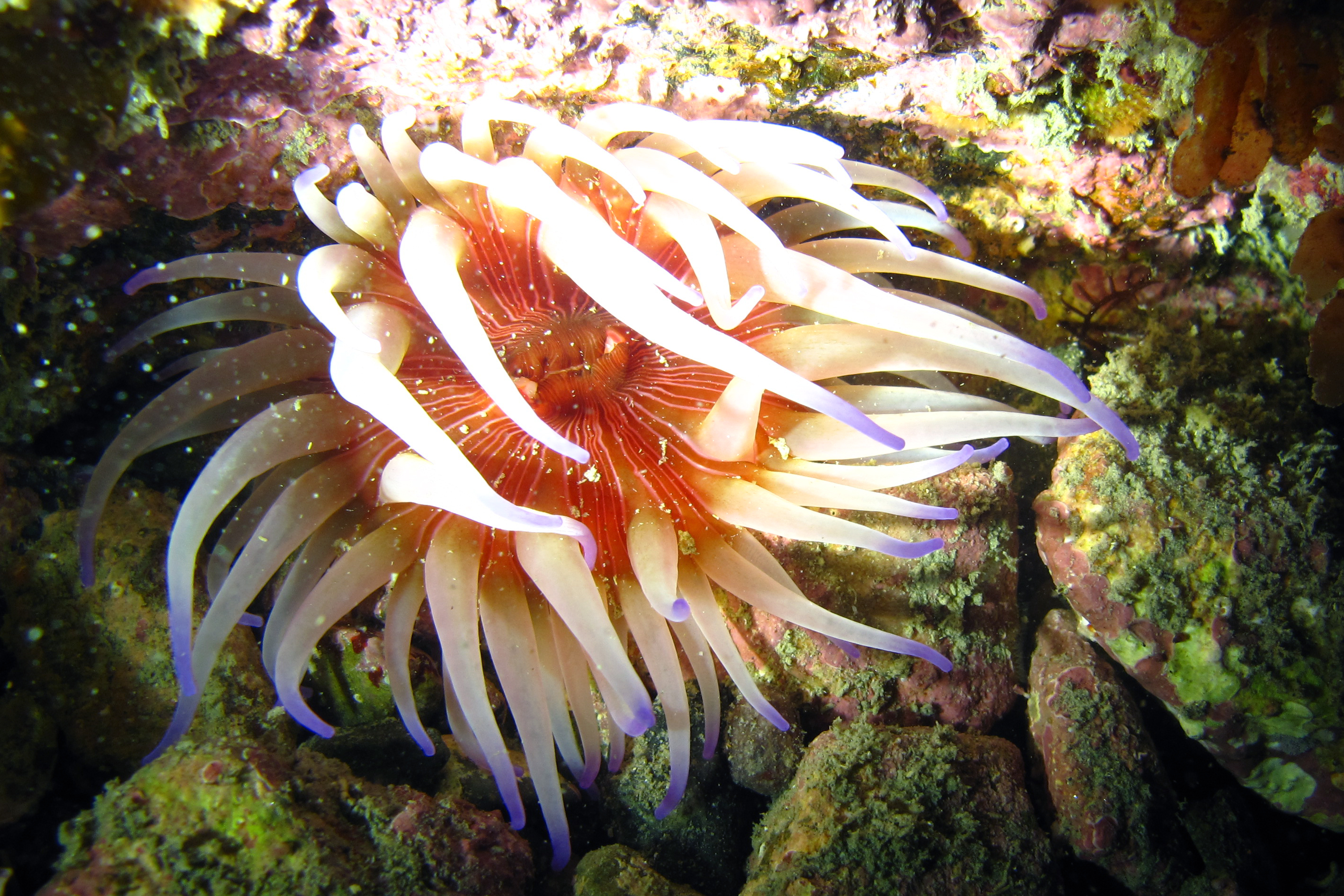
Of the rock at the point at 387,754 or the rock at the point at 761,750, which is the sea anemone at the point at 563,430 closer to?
the rock at the point at 761,750

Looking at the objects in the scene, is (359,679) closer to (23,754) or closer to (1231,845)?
(23,754)

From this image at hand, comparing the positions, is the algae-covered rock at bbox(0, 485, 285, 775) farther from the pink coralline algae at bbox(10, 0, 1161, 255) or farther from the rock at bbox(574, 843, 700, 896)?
the rock at bbox(574, 843, 700, 896)

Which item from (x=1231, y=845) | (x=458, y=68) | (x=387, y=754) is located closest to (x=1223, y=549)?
(x=1231, y=845)

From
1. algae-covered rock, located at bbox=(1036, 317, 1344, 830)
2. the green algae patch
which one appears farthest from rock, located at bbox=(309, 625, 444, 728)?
the green algae patch

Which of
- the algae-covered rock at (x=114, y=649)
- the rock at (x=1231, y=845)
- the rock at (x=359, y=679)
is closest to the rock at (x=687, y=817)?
the rock at (x=359, y=679)

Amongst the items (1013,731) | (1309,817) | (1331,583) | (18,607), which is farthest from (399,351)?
(1309,817)

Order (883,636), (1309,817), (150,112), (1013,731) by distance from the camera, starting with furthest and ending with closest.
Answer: (1013,731)
(1309,817)
(883,636)
(150,112)

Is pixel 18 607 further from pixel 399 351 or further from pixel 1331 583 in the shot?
pixel 1331 583
